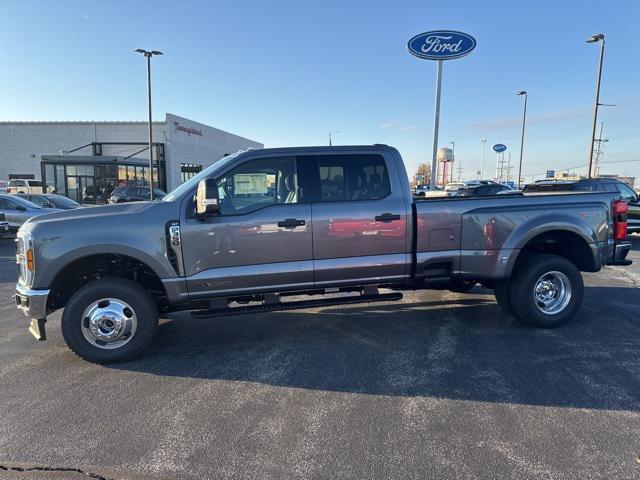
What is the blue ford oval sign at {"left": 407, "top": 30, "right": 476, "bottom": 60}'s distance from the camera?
44.6 ft

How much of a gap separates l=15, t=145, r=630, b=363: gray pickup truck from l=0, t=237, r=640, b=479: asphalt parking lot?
1.60ft

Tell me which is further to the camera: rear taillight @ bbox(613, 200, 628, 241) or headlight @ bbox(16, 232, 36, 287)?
rear taillight @ bbox(613, 200, 628, 241)

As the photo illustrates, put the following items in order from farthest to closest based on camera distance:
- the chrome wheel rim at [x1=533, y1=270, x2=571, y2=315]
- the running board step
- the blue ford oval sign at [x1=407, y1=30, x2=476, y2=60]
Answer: the blue ford oval sign at [x1=407, y1=30, x2=476, y2=60], the chrome wheel rim at [x1=533, y1=270, x2=571, y2=315], the running board step

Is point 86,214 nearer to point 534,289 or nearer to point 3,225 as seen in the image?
point 534,289

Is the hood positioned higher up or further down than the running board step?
higher up

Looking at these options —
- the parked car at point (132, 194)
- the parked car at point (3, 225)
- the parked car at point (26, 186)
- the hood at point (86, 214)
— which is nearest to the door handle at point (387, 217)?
the hood at point (86, 214)

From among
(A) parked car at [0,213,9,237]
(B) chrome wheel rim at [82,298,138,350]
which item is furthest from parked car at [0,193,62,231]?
(B) chrome wheel rim at [82,298,138,350]

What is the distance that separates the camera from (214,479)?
2.57 metres

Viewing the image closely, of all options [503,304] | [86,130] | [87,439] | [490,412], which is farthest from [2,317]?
[86,130]

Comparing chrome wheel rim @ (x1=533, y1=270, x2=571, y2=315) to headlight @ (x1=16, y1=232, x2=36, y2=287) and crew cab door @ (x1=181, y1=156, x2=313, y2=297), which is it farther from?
headlight @ (x1=16, y1=232, x2=36, y2=287)

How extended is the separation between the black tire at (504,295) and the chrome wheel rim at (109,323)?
14.2 feet

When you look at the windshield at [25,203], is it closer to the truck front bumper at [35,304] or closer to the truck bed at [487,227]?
the truck front bumper at [35,304]

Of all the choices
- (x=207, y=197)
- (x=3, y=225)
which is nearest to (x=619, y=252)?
(x=207, y=197)

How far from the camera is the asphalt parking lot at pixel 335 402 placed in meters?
2.72
